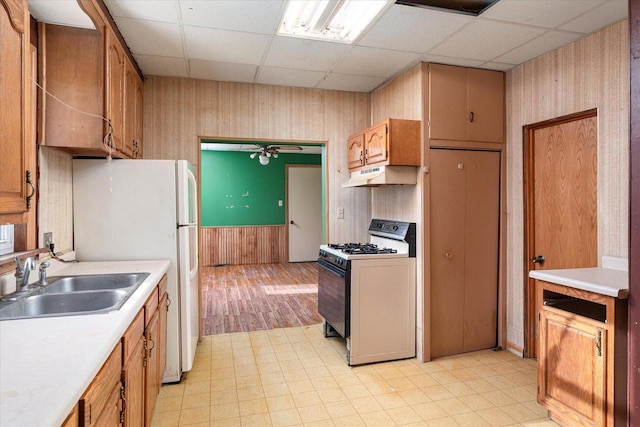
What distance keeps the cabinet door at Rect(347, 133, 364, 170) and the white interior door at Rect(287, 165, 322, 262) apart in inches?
163

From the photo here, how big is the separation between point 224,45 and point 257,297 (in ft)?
10.9

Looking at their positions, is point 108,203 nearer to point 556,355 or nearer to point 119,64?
point 119,64

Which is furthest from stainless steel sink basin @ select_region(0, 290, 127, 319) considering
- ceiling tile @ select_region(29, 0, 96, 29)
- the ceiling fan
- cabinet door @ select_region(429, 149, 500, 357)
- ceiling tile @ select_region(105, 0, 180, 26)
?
the ceiling fan

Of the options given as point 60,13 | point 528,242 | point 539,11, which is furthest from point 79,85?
point 528,242

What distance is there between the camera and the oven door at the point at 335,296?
116 inches

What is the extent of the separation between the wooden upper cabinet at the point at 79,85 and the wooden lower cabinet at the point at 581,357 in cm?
276

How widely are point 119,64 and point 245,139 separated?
131 centimetres

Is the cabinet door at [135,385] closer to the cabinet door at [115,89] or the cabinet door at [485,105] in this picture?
the cabinet door at [115,89]

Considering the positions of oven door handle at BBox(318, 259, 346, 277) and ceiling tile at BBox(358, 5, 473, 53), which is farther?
oven door handle at BBox(318, 259, 346, 277)

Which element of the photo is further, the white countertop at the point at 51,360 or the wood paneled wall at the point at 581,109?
the wood paneled wall at the point at 581,109

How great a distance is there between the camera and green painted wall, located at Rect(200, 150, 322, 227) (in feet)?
24.5

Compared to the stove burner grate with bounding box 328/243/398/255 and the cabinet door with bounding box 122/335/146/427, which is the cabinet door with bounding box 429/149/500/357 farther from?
the cabinet door with bounding box 122/335/146/427

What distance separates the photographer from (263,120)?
363cm

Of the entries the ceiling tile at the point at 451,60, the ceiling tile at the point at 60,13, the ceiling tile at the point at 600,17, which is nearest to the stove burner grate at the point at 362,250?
the ceiling tile at the point at 451,60
